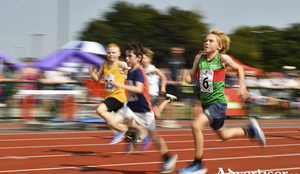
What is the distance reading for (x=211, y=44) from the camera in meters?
5.39

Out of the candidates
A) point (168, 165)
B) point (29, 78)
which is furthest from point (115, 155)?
point (29, 78)

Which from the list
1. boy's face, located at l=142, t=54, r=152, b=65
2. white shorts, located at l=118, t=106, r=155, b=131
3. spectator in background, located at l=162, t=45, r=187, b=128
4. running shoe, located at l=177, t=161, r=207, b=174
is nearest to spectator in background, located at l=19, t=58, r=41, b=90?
spectator in background, located at l=162, t=45, r=187, b=128

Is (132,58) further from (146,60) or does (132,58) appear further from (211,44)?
(146,60)

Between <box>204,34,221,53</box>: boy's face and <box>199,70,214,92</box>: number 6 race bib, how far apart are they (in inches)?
10.0

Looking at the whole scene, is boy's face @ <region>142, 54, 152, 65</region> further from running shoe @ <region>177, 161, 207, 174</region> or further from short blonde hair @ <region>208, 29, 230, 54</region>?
running shoe @ <region>177, 161, 207, 174</region>

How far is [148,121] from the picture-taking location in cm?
582

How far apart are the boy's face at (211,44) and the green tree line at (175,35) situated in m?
41.1

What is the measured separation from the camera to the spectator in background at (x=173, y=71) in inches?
441

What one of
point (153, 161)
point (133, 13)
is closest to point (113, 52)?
point (153, 161)

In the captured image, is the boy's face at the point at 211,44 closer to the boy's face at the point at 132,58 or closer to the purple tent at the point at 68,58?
the boy's face at the point at 132,58

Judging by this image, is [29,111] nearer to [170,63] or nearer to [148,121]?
[170,63]

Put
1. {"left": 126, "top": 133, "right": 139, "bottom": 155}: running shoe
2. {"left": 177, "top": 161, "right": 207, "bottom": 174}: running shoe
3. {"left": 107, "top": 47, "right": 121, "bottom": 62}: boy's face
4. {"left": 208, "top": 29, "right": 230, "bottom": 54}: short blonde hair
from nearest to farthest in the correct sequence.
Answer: {"left": 177, "top": 161, "right": 207, "bottom": 174}: running shoe < {"left": 208, "top": 29, "right": 230, "bottom": 54}: short blonde hair < {"left": 126, "top": 133, "right": 139, "bottom": 155}: running shoe < {"left": 107, "top": 47, "right": 121, "bottom": 62}: boy's face

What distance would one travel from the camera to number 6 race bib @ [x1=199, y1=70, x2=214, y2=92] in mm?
5359

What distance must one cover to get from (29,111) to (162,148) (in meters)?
7.09
